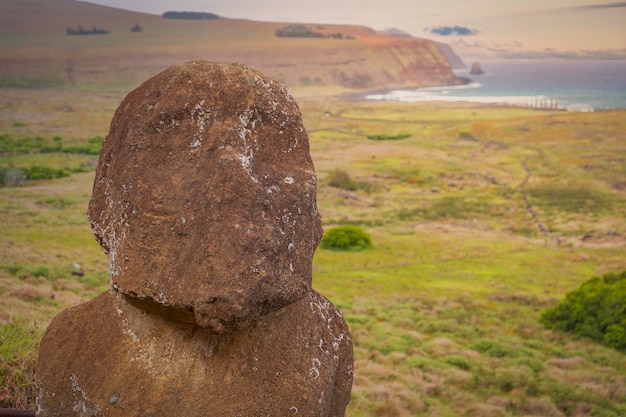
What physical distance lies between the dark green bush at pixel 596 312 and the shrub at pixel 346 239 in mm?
5390

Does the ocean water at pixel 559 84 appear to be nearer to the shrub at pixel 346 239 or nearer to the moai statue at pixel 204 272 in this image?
the shrub at pixel 346 239

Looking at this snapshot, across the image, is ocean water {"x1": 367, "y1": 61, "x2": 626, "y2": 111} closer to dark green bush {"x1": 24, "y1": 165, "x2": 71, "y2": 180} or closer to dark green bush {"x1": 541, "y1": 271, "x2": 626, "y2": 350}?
dark green bush {"x1": 541, "y1": 271, "x2": 626, "y2": 350}

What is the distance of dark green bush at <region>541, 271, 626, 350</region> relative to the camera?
13.1m

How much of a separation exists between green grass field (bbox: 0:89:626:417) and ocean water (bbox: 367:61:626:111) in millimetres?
628

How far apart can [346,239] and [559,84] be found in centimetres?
955

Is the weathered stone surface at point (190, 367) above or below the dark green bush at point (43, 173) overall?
above

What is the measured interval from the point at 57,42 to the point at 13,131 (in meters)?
5.23

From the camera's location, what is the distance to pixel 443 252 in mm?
17875

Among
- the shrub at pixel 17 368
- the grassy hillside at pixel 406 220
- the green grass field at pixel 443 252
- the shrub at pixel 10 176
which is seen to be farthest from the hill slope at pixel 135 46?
the shrub at pixel 17 368

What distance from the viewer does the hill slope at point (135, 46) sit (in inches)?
820

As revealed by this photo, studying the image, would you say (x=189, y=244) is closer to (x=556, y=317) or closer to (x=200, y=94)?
(x=200, y=94)

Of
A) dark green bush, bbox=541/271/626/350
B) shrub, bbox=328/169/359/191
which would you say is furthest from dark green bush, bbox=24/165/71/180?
dark green bush, bbox=541/271/626/350

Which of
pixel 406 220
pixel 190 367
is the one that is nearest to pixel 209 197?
pixel 190 367

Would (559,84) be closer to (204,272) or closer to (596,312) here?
(596,312)
